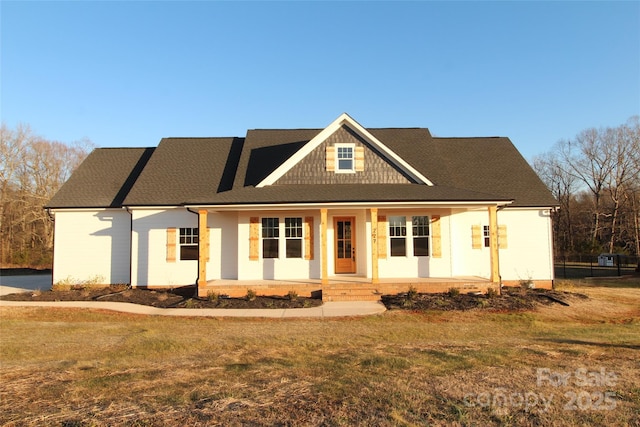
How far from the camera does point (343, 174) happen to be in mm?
16094

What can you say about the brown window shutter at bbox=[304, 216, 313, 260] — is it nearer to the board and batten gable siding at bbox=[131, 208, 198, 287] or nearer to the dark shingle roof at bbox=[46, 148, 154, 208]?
the board and batten gable siding at bbox=[131, 208, 198, 287]

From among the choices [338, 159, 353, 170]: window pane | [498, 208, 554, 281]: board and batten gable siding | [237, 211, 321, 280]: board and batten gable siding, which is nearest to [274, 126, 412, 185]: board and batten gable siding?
[338, 159, 353, 170]: window pane

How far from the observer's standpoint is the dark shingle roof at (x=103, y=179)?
17.0 metres

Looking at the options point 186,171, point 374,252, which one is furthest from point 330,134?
point 186,171

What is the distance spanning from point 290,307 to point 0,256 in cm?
3693

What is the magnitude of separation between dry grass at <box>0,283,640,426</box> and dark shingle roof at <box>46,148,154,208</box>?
751cm

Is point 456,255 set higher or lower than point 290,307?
higher

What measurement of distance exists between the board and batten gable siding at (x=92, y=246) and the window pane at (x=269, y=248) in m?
5.94

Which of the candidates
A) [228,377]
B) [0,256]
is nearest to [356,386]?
[228,377]

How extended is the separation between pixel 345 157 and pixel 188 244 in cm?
715

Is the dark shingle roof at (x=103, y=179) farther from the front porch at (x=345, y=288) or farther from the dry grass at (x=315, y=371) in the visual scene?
the dry grass at (x=315, y=371)

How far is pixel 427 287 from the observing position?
1359 centimetres

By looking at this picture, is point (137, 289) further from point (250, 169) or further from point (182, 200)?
point (250, 169)

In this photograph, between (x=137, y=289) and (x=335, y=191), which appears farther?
(x=137, y=289)
